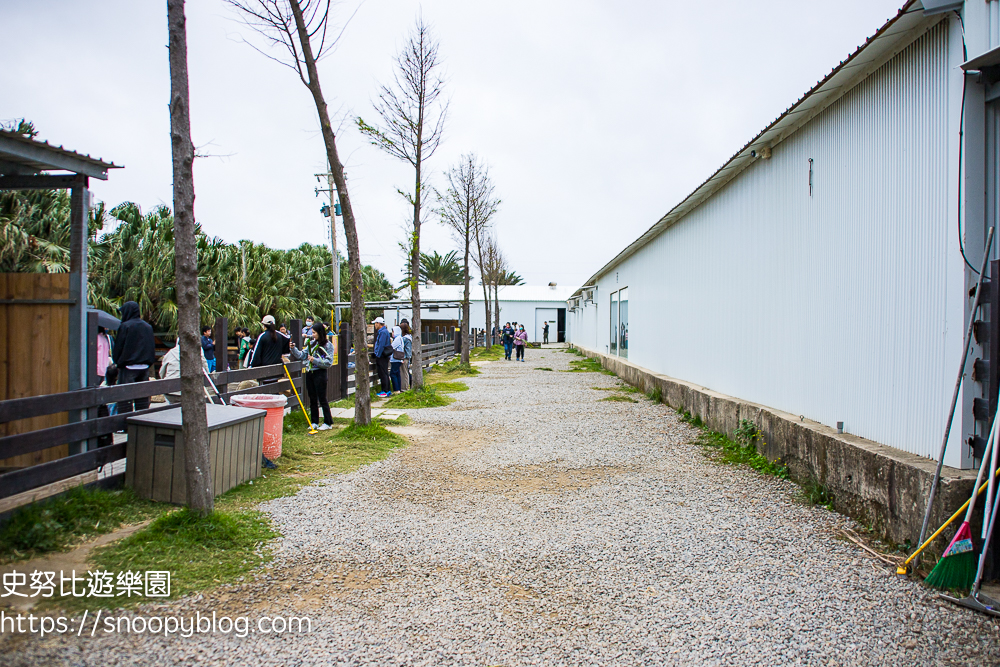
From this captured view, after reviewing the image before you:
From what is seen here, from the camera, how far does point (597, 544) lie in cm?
431

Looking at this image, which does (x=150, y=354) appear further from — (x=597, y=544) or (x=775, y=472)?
(x=775, y=472)

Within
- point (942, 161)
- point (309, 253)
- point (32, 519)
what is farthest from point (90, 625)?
point (309, 253)

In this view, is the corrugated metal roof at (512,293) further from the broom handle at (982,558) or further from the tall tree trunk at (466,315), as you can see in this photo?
the broom handle at (982,558)

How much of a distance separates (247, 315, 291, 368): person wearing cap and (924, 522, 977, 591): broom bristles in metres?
7.74

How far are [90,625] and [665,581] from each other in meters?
3.02

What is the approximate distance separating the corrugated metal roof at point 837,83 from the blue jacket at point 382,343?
6.87m

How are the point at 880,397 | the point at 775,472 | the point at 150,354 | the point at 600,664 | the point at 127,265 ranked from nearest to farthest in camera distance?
the point at 600,664 < the point at 880,397 < the point at 775,472 < the point at 150,354 < the point at 127,265

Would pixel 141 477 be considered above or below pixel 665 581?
above

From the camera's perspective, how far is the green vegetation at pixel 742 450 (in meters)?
6.39

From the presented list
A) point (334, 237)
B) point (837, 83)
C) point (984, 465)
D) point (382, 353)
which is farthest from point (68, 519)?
point (334, 237)

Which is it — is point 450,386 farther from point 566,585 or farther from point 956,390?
point 956,390

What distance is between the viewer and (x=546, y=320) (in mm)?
51938

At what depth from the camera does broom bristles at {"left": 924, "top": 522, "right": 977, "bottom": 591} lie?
349 centimetres

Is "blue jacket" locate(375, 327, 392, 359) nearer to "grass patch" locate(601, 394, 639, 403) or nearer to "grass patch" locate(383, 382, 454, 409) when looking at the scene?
"grass patch" locate(383, 382, 454, 409)
